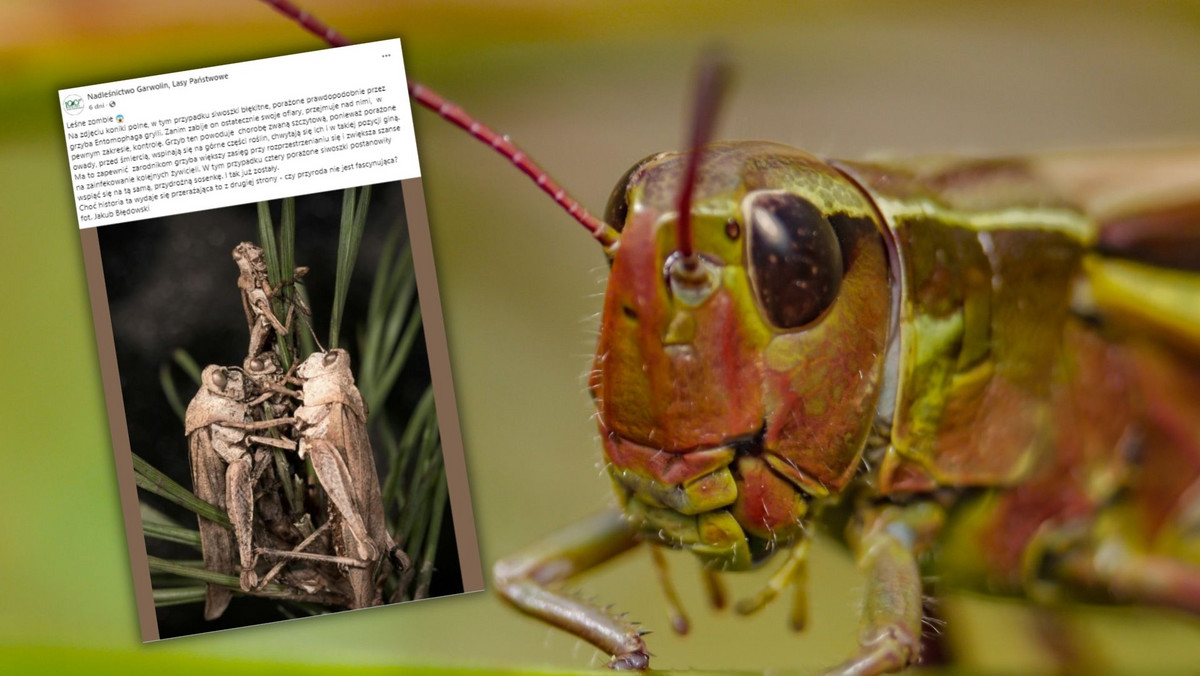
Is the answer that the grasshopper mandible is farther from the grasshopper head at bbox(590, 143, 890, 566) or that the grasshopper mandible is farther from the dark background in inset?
the dark background in inset

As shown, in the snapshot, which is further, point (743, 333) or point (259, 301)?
point (259, 301)

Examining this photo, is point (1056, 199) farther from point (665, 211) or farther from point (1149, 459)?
point (665, 211)

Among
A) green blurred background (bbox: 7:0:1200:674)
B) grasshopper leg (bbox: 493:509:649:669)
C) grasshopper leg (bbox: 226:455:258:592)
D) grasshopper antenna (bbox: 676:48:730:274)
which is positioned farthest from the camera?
green blurred background (bbox: 7:0:1200:674)

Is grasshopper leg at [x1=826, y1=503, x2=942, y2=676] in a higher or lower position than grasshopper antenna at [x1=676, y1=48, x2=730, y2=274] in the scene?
lower

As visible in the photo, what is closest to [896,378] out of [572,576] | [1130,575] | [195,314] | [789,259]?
[789,259]

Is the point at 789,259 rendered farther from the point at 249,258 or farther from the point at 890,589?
the point at 249,258

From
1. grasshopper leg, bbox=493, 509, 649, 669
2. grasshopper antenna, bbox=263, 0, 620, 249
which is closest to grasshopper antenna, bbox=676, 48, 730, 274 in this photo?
grasshopper antenna, bbox=263, 0, 620, 249

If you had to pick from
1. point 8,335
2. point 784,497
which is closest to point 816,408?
point 784,497
